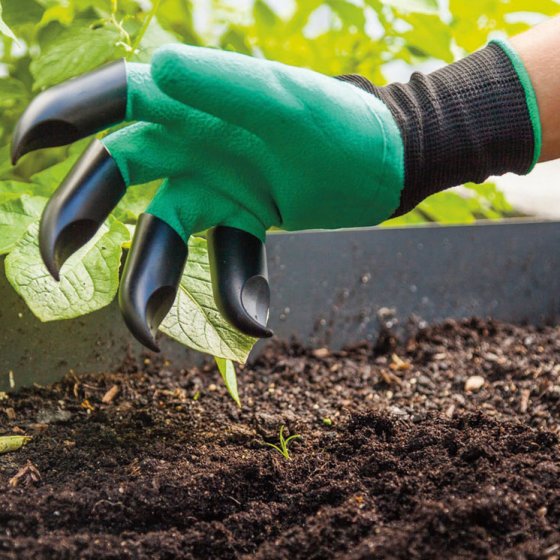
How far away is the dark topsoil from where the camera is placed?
0.72 m

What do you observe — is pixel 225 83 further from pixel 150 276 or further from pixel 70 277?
pixel 70 277

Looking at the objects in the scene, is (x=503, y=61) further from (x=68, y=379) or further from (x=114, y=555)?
(x=68, y=379)

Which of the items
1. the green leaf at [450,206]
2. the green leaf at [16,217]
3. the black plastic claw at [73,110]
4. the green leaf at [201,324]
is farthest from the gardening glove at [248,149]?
the green leaf at [450,206]

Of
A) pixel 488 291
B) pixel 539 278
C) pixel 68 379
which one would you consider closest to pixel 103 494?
pixel 68 379

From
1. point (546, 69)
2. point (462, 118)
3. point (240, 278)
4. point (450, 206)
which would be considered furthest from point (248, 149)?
point (450, 206)

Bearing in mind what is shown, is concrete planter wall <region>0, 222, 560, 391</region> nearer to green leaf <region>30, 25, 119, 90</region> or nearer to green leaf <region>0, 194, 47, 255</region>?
green leaf <region>0, 194, 47, 255</region>

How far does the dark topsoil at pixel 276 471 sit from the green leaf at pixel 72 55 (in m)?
0.48

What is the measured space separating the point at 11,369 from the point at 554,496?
81 cm

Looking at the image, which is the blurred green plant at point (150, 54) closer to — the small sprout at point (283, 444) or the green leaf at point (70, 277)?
the green leaf at point (70, 277)

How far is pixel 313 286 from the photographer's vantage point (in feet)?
4.92

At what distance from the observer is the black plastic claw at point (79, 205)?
2.26ft

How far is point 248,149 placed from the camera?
2.54ft

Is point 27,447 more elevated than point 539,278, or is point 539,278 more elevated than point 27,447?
point 27,447

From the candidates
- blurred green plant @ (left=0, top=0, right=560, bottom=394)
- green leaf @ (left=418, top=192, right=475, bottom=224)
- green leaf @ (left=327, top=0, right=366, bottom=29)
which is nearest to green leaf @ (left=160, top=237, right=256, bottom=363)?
blurred green plant @ (left=0, top=0, right=560, bottom=394)
